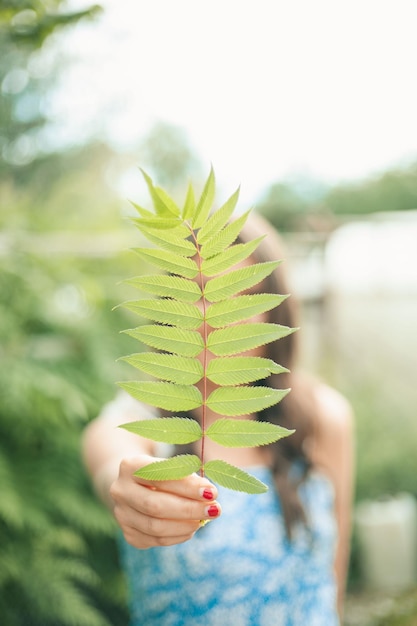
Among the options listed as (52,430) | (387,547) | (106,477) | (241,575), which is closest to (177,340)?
(106,477)

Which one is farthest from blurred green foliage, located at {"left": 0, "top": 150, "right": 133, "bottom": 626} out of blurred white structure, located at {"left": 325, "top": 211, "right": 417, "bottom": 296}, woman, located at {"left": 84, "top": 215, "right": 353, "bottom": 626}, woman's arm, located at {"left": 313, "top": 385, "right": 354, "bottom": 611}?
blurred white structure, located at {"left": 325, "top": 211, "right": 417, "bottom": 296}

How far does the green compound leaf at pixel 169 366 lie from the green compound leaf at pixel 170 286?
1.9 inches

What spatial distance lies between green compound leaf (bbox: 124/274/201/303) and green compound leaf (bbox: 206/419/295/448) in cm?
10

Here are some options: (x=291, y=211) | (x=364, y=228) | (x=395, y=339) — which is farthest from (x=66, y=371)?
(x=291, y=211)

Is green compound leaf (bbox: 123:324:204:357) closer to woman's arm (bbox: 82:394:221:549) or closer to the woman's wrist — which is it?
woman's arm (bbox: 82:394:221:549)

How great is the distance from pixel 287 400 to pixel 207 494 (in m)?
1.14

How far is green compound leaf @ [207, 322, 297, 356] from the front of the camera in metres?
0.51

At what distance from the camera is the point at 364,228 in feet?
21.7

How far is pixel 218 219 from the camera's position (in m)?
0.52

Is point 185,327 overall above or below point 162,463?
above

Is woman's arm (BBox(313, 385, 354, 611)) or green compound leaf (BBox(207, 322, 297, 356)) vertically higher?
green compound leaf (BBox(207, 322, 297, 356))

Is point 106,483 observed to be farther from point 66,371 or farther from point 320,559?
point 66,371

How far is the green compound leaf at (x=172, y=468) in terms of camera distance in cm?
52

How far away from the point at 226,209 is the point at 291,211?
1041 centimetres
